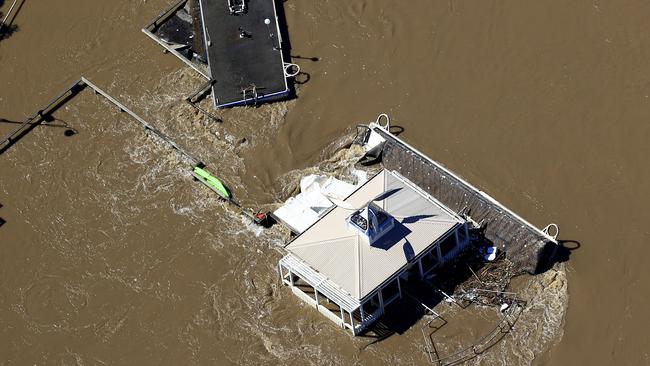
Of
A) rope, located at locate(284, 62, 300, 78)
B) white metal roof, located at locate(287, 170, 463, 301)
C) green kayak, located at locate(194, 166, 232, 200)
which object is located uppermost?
rope, located at locate(284, 62, 300, 78)

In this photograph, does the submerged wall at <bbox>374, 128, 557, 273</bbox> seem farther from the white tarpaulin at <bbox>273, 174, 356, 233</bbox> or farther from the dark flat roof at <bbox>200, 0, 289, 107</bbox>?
the dark flat roof at <bbox>200, 0, 289, 107</bbox>

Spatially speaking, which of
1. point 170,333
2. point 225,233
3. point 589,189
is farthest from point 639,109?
point 170,333

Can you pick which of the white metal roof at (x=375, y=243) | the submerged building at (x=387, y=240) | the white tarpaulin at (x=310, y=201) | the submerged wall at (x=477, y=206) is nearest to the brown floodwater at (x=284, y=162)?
the white tarpaulin at (x=310, y=201)

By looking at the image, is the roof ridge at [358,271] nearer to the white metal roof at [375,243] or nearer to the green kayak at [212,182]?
the white metal roof at [375,243]

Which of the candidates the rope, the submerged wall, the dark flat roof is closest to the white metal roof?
the submerged wall

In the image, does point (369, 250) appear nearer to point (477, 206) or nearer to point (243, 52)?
point (477, 206)

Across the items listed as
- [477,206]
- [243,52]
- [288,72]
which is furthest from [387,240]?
[243,52]
